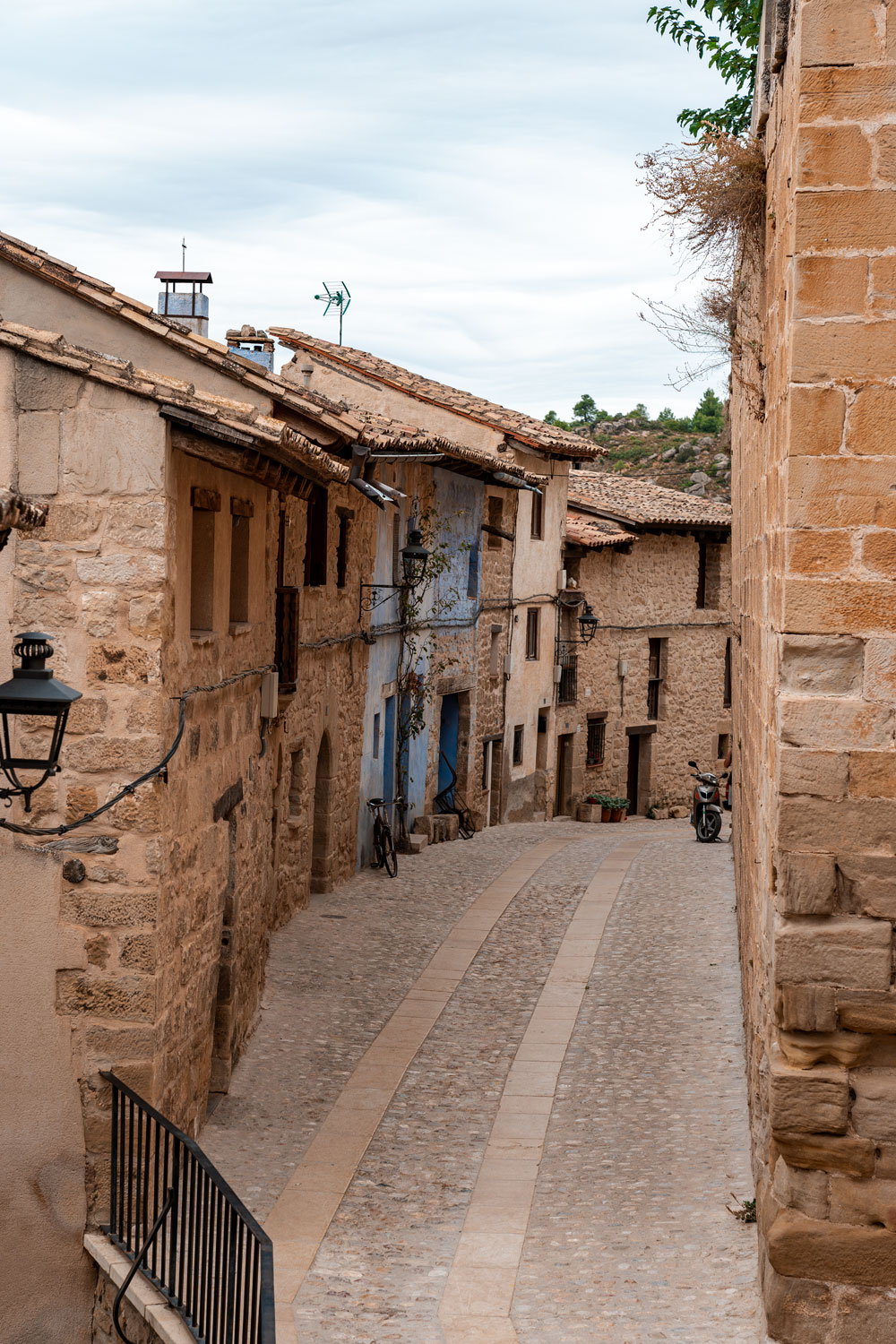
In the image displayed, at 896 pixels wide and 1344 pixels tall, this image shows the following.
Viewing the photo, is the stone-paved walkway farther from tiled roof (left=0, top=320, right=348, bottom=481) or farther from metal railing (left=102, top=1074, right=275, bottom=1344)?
tiled roof (left=0, top=320, right=348, bottom=481)

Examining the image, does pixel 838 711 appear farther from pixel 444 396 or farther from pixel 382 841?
pixel 444 396

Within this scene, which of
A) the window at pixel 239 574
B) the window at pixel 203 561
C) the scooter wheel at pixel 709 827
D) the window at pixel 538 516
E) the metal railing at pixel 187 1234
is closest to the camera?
the metal railing at pixel 187 1234

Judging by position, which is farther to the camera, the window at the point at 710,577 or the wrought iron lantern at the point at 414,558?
the window at the point at 710,577

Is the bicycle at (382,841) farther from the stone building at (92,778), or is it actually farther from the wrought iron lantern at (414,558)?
the stone building at (92,778)

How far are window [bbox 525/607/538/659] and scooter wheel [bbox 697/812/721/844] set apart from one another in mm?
5899

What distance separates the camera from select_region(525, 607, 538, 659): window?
1025 inches

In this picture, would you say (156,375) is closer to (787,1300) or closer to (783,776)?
(783,776)

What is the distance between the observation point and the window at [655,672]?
30891mm

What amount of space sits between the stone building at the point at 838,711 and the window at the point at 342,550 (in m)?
10.5

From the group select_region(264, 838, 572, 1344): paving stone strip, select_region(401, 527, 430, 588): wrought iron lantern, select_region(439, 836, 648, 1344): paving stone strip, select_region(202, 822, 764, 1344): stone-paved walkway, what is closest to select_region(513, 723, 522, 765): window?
select_region(401, 527, 430, 588): wrought iron lantern

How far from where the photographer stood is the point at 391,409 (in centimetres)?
2280

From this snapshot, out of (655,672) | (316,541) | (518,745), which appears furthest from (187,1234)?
(655,672)

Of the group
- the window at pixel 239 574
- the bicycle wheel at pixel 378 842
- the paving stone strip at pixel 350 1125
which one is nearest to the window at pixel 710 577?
the bicycle wheel at pixel 378 842

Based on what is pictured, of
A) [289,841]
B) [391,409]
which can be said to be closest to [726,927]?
[289,841]
